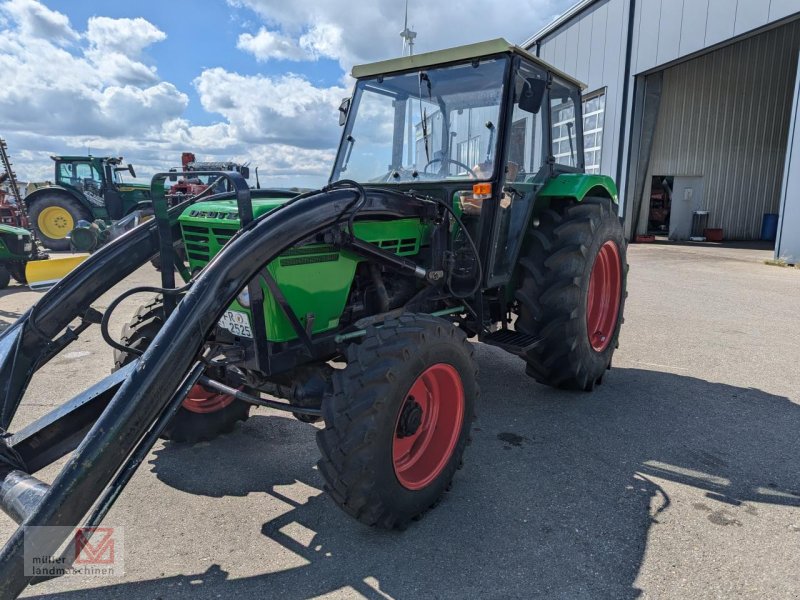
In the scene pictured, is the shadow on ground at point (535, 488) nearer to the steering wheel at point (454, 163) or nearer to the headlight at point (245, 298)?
the headlight at point (245, 298)

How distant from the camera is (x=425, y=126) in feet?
12.6

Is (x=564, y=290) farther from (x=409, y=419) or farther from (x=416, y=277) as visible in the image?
(x=409, y=419)

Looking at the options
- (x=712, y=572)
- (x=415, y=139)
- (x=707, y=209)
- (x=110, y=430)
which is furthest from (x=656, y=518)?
(x=707, y=209)

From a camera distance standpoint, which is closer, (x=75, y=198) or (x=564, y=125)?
(x=564, y=125)

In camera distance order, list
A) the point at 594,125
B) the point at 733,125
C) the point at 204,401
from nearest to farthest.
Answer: the point at 204,401 < the point at 594,125 < the point at 733,125

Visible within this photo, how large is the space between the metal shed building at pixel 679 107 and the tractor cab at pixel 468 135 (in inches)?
447

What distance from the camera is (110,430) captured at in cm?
192

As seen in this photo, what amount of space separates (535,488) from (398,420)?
0.95m

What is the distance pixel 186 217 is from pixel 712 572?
292 cm

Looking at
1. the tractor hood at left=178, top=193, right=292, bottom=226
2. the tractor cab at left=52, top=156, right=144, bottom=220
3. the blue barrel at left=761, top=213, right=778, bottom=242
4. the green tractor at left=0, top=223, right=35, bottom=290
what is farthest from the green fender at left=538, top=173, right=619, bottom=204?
the blue barrel at left=761, top=213, right=778, bottom=242

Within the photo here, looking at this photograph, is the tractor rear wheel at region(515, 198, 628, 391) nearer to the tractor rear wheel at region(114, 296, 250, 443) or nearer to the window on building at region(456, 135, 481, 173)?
the window on building at region(456, 135, 481, 173)

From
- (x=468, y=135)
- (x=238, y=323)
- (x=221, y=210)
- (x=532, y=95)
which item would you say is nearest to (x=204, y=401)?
(x=238, y=323)

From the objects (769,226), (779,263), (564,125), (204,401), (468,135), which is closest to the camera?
(204,401)

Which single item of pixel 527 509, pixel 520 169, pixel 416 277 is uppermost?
pixel 520 169
